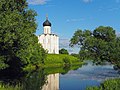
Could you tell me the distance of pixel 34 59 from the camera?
298 feet

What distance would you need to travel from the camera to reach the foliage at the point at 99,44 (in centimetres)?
4791

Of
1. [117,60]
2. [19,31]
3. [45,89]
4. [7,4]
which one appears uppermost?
[7,4]

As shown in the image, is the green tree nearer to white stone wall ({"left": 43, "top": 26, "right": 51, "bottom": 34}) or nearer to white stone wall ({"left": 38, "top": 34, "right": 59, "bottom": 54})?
white stone wall ({"left": 43, "top": 26, "right": 51, "bottom": 34})

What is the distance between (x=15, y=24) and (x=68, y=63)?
103399mm

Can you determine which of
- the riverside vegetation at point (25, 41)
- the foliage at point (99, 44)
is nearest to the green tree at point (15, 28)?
the riverside vegetation at point (25, 41)

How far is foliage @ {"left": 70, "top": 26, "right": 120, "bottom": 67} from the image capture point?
4791 cm

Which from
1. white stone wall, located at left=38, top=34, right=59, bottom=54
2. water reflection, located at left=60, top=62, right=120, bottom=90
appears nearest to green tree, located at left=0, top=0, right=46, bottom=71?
water reflection, located at left=60, top=62, right=120, bottom=90

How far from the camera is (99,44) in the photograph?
4797cm

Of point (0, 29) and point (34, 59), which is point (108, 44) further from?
point (34, 59)

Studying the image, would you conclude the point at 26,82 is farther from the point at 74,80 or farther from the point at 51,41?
the point at 51,41

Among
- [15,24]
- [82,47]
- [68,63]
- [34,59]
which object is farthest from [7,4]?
[68,63]

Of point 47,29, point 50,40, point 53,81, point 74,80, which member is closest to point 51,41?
point 50,40

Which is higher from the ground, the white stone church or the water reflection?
the white stone church

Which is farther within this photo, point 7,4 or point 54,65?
point 54,65
